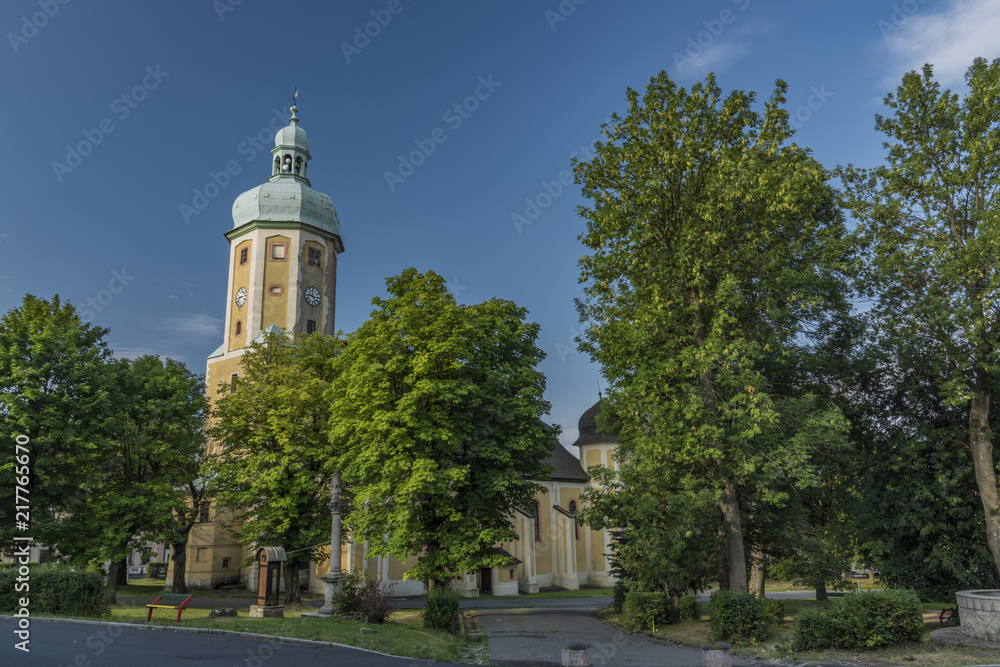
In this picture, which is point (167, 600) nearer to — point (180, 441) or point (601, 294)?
point (180, 441)

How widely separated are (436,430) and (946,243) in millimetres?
16058

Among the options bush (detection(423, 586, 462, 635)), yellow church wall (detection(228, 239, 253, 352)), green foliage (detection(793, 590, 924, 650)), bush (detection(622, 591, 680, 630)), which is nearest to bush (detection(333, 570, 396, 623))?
bush (detection(423, 586, 462, 635))

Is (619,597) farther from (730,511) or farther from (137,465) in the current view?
(137,465)

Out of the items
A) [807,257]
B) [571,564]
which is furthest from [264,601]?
[571,564]

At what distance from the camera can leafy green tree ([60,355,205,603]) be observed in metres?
26.5

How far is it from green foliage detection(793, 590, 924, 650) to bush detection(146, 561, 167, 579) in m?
44.0

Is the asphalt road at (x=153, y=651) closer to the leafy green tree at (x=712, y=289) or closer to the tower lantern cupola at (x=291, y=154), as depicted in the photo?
the leafy green tree at (x=712, y=289)

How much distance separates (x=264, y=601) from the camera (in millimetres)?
21000

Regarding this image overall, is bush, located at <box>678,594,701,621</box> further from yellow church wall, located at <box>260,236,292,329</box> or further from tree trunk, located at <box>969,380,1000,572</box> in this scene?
yellow church wall, located at <box>260,236,292,329</box>

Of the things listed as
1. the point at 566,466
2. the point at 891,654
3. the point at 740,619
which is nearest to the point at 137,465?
the point at 740,619

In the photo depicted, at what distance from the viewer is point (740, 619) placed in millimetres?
17219

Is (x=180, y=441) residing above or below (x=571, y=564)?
above

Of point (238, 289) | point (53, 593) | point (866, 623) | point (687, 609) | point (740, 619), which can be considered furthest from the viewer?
point (238, 289)

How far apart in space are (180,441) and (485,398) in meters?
16.4
